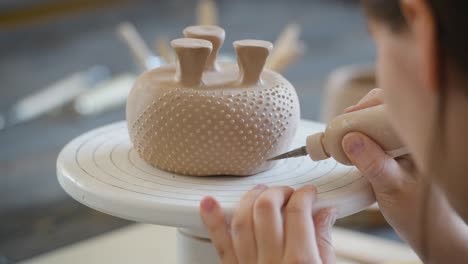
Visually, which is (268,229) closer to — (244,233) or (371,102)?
(244,233)

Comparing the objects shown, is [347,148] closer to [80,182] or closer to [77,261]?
[80,182]

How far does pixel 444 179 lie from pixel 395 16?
118 millimetres

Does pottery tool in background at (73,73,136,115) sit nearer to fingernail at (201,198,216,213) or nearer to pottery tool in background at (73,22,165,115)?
pottery tool in background at (73,22,165,115)

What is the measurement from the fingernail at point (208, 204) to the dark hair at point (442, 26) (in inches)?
6.9

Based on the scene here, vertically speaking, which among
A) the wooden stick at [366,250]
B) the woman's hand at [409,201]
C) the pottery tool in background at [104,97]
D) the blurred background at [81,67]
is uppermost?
the woman's hand at [409,201]

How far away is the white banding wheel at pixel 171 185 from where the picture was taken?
0.62 metres

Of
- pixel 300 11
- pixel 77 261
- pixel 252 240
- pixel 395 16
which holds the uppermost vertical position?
pixel 395 16

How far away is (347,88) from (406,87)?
3.47ft

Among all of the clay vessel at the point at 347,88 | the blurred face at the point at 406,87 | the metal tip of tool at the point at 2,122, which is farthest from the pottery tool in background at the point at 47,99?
the blurred face at the point at 406,87

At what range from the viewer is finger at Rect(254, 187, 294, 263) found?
1.94ft

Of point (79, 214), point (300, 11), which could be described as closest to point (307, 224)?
point (79, 214)

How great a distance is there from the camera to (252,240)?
601 mm

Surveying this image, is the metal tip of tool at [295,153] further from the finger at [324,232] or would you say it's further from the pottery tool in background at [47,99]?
the pottery tool in background at [47,99]

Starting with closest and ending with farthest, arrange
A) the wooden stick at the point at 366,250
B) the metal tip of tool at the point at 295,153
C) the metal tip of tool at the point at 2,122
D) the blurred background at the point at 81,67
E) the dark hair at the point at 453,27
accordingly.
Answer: the dark hair at the point at 453,27, the metal tip of tool at the point at 295,153, the wooden stick at the point at 366,250, the blurred background at the point at 81,67, the metal tip of tool at the point at 2,122
